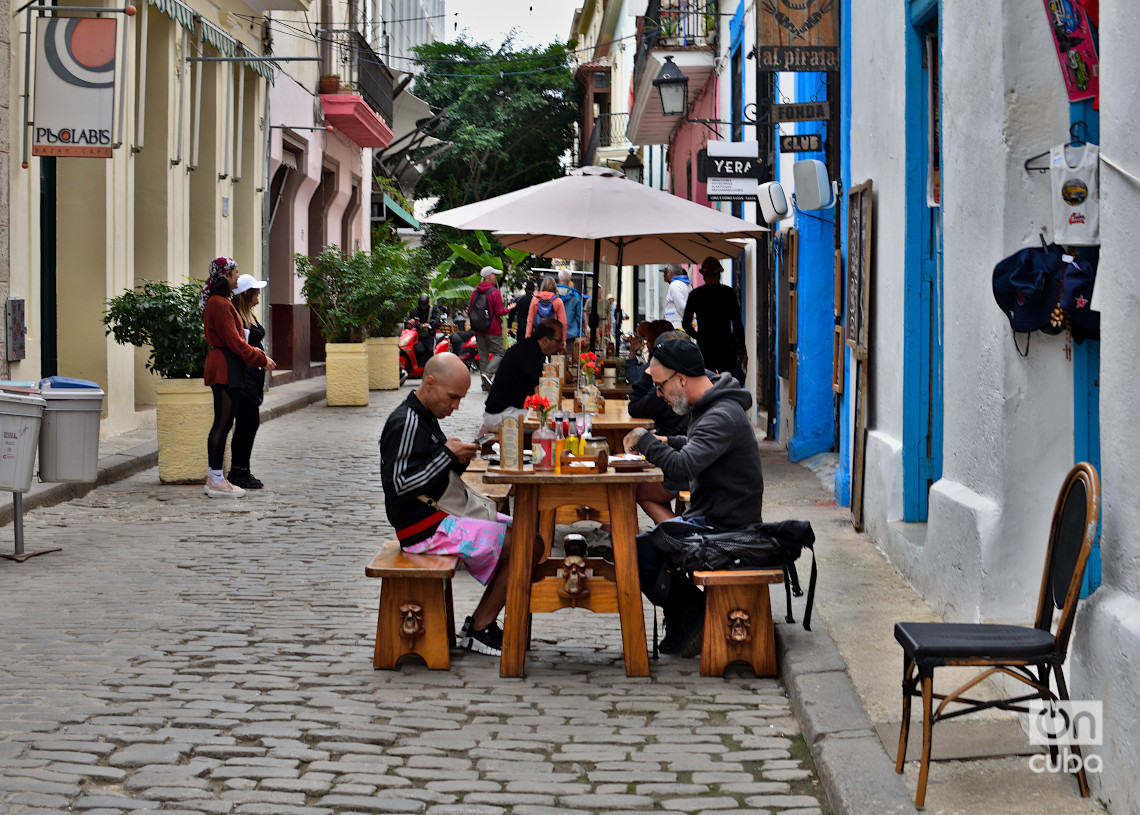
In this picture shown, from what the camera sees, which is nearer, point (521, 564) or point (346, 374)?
point (521, 564)

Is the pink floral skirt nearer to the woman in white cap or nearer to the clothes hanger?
the clothes hanger

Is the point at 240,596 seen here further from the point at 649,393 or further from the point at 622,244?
the point at 622,244

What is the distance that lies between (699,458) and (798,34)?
5.78 m

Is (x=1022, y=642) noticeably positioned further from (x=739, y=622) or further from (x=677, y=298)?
(x=677, y=298)

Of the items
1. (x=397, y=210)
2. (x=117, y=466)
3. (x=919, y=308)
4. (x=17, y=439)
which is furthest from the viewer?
(x=397, y=210)

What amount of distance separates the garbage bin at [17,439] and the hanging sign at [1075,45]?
20.3ft

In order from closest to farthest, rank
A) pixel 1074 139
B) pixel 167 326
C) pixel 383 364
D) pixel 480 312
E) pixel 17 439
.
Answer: pixel 1074 139
pixel 17 439
pixel 167 326
pixel 480 312
pixel 383 364

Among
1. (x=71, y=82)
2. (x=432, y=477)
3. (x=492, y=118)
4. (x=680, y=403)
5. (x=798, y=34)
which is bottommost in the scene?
(x=432, y=477)

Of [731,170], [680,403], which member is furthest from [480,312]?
Result: [680,403]

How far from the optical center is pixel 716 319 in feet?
46.1

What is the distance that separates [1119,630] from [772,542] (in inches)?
83.6

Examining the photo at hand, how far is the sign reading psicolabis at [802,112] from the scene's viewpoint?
37.3 feet

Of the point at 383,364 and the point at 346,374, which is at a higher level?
the point at 383,364

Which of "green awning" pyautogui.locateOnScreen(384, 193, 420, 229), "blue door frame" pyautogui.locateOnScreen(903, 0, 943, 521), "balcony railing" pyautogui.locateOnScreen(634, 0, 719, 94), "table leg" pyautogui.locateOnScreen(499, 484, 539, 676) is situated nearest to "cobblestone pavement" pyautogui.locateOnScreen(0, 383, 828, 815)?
"table leg" pyautogui.locateOnScreen(499, 484, 539, 676)
